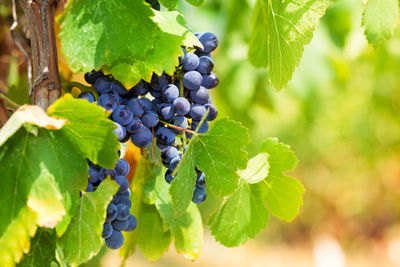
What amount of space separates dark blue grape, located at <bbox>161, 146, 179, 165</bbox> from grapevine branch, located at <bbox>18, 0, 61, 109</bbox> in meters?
0.14

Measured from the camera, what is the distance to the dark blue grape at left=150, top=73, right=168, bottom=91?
0.55 m

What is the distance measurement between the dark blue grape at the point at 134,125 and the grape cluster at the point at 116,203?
1.5 inches

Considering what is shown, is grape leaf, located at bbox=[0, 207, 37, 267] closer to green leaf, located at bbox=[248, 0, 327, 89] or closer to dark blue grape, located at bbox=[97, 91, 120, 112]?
dark blue grape, located at bbox=[97, 91, 120, 112]

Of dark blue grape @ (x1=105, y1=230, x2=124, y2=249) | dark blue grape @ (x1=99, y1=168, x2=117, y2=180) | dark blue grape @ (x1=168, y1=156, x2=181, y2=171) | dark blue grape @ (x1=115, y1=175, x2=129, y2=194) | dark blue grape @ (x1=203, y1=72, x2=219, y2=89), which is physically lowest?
dark blue grape @ (x1=105, y1=230, x2=124, y2=249)

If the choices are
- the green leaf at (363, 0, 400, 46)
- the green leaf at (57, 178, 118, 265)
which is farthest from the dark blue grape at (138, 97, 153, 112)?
the green leaf at (363, 0, 400, 46)

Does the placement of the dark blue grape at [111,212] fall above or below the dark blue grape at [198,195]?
below

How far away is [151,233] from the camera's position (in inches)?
27.2

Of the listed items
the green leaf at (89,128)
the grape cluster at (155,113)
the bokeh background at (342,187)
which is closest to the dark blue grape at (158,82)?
the grape cluster at (155,113)

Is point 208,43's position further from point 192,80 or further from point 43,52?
point 43,52

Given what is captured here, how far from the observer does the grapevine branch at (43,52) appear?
1.74 feet

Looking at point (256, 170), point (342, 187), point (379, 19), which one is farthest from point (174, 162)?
point (342, 187)

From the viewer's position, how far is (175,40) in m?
0.53

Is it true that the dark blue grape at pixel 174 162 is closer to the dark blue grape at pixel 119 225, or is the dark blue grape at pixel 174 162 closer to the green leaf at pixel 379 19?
the dark blue grape at pixel 119 225

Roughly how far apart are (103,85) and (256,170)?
219mm
